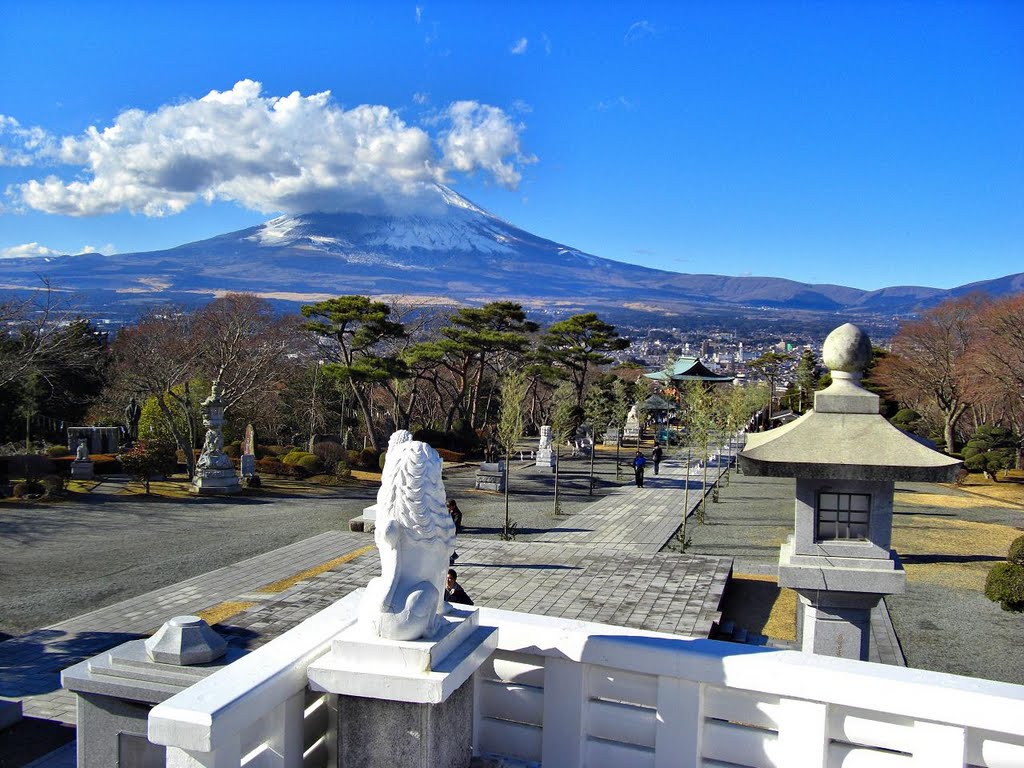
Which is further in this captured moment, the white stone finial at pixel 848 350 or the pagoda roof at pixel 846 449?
the white stone finial at pixel 848 350

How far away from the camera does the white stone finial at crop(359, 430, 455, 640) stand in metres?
3.33

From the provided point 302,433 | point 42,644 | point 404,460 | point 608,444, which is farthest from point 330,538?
point 608,444

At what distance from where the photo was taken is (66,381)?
34.5m

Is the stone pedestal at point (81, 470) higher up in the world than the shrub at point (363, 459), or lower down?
higher up

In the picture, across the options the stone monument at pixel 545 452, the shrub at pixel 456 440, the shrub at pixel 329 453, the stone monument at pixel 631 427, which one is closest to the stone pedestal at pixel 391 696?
the shrub at pixel 329 453

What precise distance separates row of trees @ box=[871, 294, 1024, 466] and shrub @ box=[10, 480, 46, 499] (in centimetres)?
3116

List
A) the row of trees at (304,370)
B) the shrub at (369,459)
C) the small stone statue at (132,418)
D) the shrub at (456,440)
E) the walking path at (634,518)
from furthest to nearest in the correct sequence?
the shrub at (456,440), the small stone statue at (132,418), the shrub at (369,459), the row of trees at (304,370), the walking path at (634,518)

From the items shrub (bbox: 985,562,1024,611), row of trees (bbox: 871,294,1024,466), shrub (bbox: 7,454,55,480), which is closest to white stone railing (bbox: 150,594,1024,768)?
shrub (bbox: 985,562,1024,611)

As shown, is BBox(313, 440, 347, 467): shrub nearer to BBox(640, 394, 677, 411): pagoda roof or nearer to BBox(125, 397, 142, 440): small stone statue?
BBox(125, 397, 142, 440): small stone statue

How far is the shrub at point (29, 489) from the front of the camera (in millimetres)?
20297

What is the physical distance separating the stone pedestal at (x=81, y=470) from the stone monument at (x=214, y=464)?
143 inches

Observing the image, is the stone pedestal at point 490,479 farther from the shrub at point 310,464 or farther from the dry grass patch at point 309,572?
the dry grass patch at point 309,572

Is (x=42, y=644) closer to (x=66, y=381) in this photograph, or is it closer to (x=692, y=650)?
(x=692, y=650)

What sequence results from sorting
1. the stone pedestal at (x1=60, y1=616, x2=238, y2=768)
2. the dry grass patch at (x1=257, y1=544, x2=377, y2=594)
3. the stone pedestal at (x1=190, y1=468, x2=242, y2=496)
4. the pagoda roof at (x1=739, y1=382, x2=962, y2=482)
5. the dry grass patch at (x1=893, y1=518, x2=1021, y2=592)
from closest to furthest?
the stone pedestal at (x1=60, y1=616, x2=238, y2=768) < the pagoda roof at (x1=739, y1=382, x2=962, y2=482) < the dry grass patch at (x1=257, y1=544, x2=377, y2=594) < the dry grass patch at (x1=893, y1=518, x2=1021, y2=592) < the stone pedestal at (x1=190, y1=468, x2=242, y2=496)
